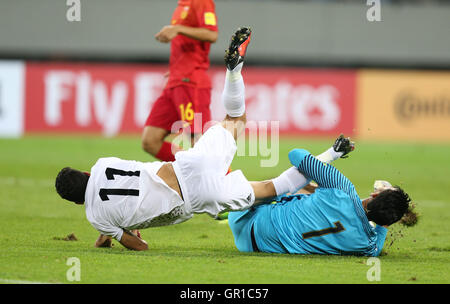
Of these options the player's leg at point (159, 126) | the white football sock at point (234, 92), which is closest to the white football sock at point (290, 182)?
the white football sock at point (234, 92)

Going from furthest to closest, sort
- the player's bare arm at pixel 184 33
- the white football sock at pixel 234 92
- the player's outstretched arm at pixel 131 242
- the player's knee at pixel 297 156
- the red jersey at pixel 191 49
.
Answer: the red jersey at pixel 191 49 < the player's bare arm at pixel 184 33 < the white football sock at pixel 234 92 < the player's knee at pixel 297 156 < the player's outstretched arm at pixel 131 242

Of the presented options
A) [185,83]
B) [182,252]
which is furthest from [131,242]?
[185,83]

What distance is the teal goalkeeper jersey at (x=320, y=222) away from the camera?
577 cm

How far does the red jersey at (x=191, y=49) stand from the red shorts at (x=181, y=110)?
93 millimetres

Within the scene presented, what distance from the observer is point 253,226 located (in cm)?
615

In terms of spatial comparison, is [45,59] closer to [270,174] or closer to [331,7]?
[331,7]

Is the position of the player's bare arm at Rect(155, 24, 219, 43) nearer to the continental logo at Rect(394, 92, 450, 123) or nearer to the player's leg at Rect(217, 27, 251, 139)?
the player's leg at Rect(217, 27, 251, 139)

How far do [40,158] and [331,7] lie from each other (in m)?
14.2

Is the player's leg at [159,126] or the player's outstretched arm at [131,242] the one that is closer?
the player's outstretched arm at [131,242]

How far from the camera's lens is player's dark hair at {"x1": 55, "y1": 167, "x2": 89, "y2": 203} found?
558 cm

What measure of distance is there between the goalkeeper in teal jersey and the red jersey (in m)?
2.68

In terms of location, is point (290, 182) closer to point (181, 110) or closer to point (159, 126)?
point (181, 110)

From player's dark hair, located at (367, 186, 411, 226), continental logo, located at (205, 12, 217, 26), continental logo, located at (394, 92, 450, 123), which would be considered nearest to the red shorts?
continental logo, located at (205, 12, 217, 26)

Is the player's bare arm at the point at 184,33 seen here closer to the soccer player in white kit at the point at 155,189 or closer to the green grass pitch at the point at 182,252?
the green grass pitch at the point at 182,252
